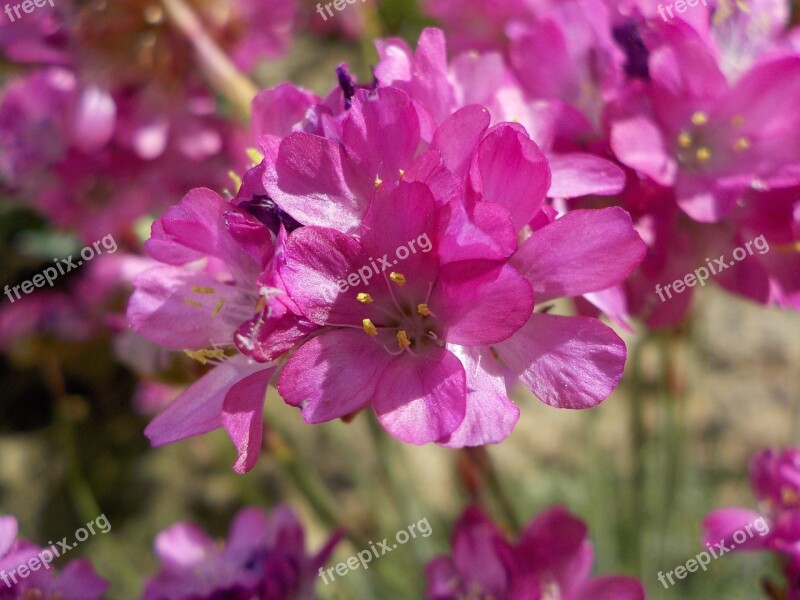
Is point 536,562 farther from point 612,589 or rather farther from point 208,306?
point 208,306

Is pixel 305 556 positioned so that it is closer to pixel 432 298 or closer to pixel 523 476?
pixel 432 298

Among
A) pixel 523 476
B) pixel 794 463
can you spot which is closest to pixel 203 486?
pixel 523 476

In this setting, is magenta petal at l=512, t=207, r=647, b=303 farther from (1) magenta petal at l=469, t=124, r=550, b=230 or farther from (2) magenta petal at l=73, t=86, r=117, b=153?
(2) magenta petal at l=73, t=86, r=117, b=153

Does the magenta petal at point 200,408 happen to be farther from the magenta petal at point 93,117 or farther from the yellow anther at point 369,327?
the magenta petal at point 93,117

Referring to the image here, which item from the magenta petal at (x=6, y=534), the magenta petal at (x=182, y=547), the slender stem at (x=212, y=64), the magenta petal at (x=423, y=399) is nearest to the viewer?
the magenta petal at (x=423, y=399)

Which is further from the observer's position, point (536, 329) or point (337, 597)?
point (337, 597)

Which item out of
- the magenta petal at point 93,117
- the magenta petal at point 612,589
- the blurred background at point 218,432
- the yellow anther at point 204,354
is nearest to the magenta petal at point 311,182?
the yellow anther at point 204,354
